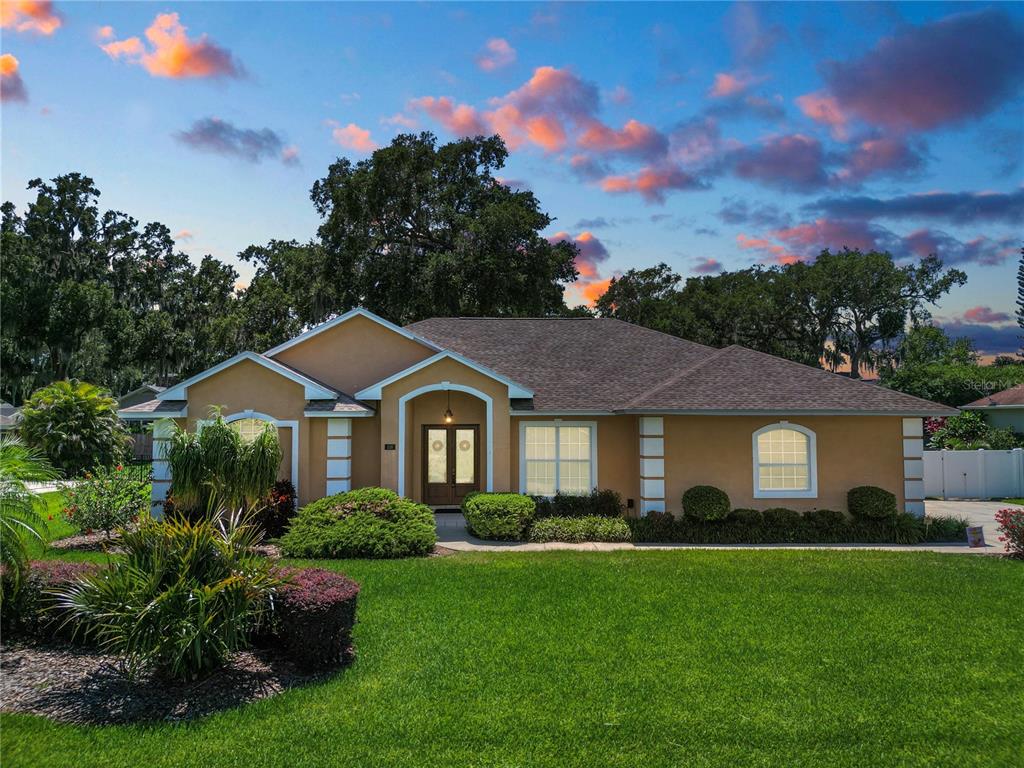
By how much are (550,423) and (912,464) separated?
8.84 meters

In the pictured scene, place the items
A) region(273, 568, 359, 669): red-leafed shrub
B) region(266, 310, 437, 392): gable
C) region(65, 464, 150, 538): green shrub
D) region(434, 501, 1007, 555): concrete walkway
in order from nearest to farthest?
region(273, 568, 359, 669): red-leafed shrub → region(434, 501, 1007, 555): concrete walkway → region(65, 464, 150, 538): green shrub → region(266, 310, 437, 392): gable

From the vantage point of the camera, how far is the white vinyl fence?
2344 cm

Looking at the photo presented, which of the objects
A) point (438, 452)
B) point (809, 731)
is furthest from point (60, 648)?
point (438, 452)

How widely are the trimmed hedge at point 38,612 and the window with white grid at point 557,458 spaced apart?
10690 mm

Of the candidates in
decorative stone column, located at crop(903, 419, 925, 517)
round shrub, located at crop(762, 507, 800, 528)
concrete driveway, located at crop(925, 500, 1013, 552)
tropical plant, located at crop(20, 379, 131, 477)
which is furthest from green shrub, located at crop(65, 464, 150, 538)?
concrete driveway, located at crop(925, 500, 1013, 552)

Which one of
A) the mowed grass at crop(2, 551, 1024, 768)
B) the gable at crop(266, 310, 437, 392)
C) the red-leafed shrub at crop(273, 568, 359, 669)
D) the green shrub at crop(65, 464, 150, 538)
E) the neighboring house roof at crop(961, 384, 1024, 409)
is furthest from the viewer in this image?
the neighboring house roof at crop(961, 384, 1024, 409)

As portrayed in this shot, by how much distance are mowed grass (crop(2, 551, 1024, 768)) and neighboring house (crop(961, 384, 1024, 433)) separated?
82.9ft

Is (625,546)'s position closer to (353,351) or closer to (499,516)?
(499,516)

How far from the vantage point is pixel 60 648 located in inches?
281

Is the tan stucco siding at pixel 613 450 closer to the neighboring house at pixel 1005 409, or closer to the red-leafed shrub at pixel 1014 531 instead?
the red-leafed shrub at pixel 1014 531

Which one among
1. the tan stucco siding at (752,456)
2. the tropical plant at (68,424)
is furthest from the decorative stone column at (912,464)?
the tropical plant at (68,424)

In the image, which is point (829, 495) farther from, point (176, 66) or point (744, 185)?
point (176, 66)

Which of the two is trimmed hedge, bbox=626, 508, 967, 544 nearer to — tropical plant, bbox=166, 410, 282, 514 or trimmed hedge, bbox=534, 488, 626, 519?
trimmed hedge, bbox=534, 488, 626, 519

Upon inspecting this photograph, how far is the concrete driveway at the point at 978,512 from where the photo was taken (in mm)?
14695
